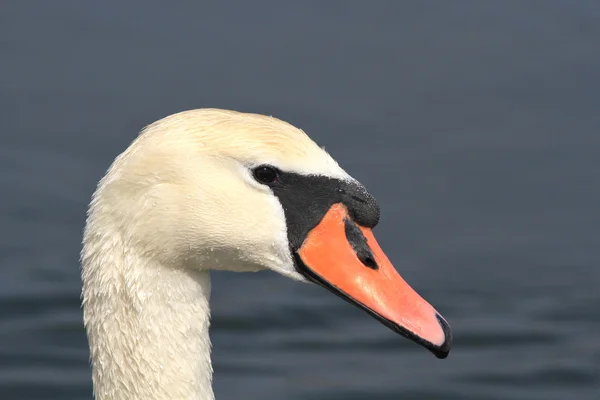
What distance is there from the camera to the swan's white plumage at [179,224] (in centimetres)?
554

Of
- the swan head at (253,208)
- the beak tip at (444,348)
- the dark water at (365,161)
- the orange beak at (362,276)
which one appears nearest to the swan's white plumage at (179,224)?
the swan head at (253,208)

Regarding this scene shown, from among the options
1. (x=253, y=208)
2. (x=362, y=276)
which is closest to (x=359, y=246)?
(x=362, y=276)

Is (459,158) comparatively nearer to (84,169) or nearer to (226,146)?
(84,169)

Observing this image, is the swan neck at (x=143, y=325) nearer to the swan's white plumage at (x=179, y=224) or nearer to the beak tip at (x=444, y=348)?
the swan's white plumage at (x=179, y=224)

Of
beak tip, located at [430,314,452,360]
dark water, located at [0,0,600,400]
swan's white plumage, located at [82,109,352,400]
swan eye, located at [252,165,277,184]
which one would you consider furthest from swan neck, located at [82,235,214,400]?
dark water, located at [0,0,600,400]

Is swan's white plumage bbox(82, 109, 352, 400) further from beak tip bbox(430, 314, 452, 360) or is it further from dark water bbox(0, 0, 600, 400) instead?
dark water bbox(0, 0, 600, 400)

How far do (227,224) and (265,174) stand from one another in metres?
0.27

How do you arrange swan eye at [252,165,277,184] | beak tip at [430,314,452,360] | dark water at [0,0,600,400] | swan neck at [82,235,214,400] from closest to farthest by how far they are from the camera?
1. beak tip at [430,314,452,360]
2. swan eye at [252,165,277,184]
3. swan neck at [82,235,214,400]
4. dark water at [0,0,600,400]

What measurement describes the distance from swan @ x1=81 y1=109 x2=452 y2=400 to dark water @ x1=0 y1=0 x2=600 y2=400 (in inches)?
139

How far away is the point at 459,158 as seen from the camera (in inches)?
425

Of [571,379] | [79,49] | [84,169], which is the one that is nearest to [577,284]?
[571,379]

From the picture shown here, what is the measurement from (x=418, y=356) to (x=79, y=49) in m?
4.18

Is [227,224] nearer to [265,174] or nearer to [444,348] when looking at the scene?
[265,174]

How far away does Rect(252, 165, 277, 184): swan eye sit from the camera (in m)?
5.57
